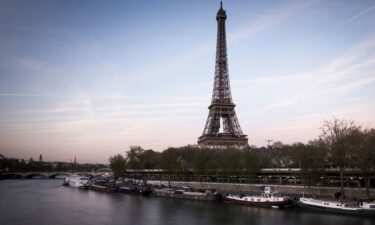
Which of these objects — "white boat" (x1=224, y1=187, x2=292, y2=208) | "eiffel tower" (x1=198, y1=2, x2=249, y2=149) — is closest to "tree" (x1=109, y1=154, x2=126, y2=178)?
"eiffel tower" (x1=198, y1=2, x2=249, y2=149)

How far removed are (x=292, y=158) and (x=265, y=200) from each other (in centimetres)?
2143

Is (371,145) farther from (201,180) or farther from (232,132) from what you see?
(232,132)

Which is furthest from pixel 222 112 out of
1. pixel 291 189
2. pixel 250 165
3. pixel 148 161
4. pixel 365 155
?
A: pixel 365 155

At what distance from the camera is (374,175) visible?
4650cm

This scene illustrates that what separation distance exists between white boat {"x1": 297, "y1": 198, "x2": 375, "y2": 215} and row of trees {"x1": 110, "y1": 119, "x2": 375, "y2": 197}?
4.29 m

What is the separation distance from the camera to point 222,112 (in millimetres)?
85562

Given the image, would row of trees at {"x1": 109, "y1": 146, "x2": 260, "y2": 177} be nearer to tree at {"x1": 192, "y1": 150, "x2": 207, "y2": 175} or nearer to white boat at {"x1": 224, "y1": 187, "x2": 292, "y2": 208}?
tree at {"x1": 192, "y1": 150, "x2": 207, "y2": 175}

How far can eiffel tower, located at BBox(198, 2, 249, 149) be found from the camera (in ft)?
275

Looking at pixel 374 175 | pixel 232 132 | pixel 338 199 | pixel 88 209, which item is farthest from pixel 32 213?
pixel 232 132

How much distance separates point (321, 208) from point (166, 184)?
38263mm

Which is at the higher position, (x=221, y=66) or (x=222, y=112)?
(x=221, y=66)

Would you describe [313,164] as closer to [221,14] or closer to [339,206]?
[339,206]

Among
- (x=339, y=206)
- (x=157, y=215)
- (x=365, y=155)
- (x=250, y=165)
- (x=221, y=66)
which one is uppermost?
(x=221, y=66)

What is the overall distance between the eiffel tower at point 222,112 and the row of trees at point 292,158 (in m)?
7.06
